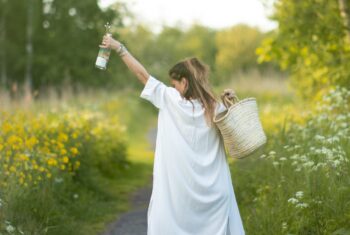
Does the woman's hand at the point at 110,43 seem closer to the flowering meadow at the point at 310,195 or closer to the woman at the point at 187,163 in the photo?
the woman at the point at 187,163

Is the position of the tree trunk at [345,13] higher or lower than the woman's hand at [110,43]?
higher

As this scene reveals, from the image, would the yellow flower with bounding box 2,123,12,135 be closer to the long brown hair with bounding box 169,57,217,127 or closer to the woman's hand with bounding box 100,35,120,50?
the woman's hand with bounding box 100,35,120,50

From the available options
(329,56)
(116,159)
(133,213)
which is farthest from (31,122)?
(329,56)

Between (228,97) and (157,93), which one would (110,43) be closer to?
(157,93)

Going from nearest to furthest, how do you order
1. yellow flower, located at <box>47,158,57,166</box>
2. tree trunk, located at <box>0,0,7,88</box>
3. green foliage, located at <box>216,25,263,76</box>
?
yellow flower, located at <box>47,158,57,166</box> < tree trunk, located at <box>0,0,7,88</box> < green foliage, located at <box>216,25,263,76</box>

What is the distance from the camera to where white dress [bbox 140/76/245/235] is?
464cm

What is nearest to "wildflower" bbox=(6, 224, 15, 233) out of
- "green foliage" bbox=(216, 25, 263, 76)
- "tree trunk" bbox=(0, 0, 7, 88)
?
"tree trunk" bbox=(0, 0, 7, 88)

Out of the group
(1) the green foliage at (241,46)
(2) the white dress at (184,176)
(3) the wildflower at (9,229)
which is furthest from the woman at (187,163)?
(1) the green foliage at (241,46)

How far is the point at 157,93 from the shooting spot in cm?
462

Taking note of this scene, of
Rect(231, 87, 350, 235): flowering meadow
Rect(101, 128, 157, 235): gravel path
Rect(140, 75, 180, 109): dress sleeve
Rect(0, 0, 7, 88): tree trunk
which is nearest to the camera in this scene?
Rect(140, 75, 180, 109): dress sleeve

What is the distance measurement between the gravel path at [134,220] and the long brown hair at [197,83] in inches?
106

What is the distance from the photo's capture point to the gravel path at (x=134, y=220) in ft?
23.2

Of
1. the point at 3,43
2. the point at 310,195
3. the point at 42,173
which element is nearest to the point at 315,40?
the point at 42,173

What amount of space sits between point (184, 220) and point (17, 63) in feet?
89.0
